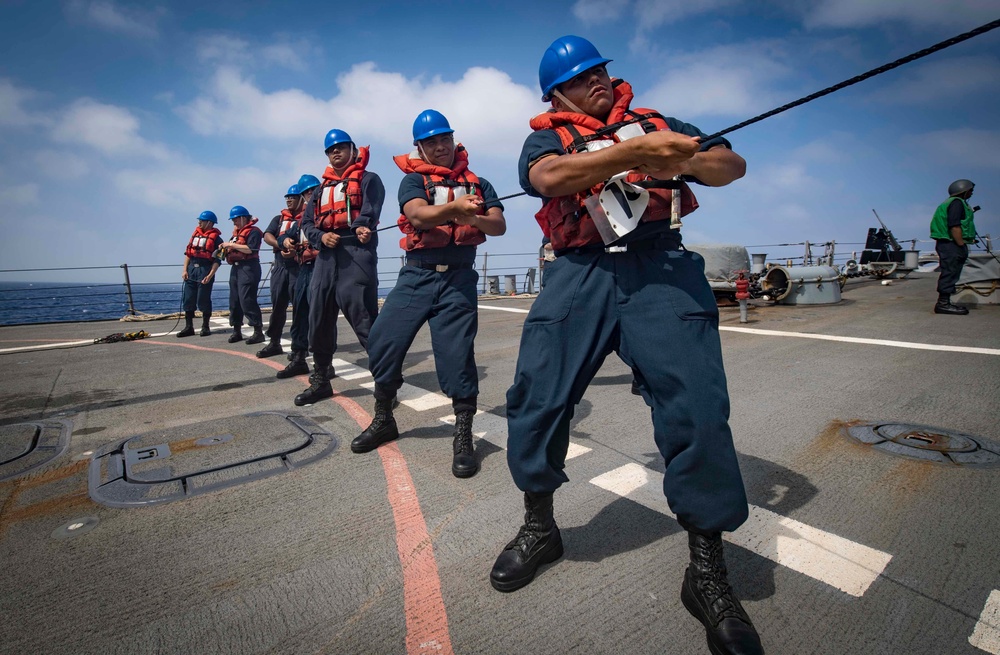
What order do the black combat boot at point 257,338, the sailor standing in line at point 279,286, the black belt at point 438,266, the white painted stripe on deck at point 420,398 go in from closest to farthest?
the black belt at point 438,266 → the white painted stripe on deck at point 420,398 → the sailor standing in line at point 279,286 → the black combat boot at point 257,338

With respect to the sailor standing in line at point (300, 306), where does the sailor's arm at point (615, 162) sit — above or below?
above

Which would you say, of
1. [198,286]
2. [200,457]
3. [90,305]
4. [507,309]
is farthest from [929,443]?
[90,305]

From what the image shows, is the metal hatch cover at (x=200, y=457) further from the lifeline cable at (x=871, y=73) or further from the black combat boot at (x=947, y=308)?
the black combat boot at (x=947, y=308)

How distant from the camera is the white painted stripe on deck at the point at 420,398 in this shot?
4.55 metres

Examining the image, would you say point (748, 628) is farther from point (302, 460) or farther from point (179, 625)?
point (302, 460)

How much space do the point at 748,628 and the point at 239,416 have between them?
13.1 feet

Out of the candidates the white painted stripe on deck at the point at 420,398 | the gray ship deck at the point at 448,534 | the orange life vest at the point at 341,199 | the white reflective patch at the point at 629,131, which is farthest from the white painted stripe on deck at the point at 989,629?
the orange life vest at the point at 341,199

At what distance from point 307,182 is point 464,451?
5947mm

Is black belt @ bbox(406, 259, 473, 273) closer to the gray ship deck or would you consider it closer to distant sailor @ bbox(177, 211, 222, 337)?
the gray ship deck

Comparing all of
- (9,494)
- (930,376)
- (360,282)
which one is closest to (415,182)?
(360,282)

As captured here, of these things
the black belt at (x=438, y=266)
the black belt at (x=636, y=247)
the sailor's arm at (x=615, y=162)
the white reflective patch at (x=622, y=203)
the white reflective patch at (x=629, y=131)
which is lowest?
the black belt at (x=438, y=266)

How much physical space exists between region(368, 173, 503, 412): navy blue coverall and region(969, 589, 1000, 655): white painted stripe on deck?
2.53m

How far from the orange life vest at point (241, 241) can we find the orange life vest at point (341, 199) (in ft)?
14.4

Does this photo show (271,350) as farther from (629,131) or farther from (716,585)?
(716,585)
